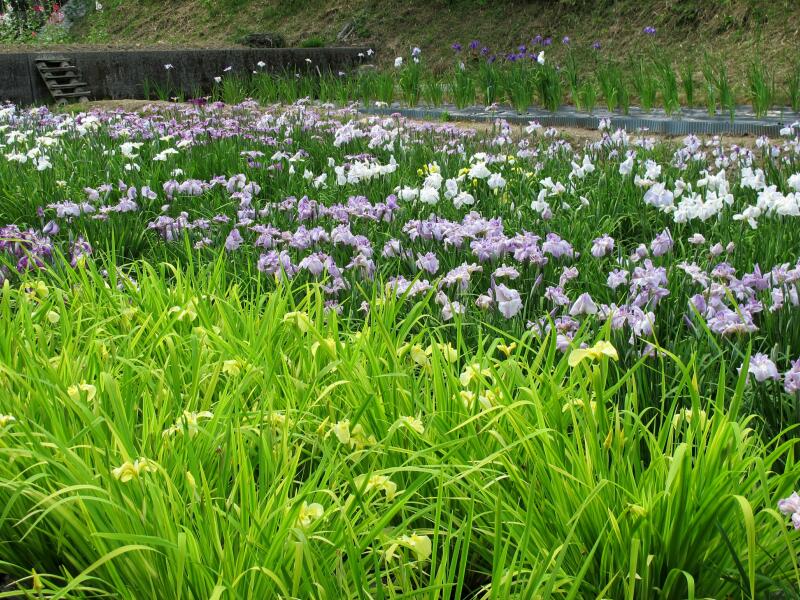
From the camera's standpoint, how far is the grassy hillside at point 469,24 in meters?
11.4

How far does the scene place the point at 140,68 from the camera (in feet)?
40.1

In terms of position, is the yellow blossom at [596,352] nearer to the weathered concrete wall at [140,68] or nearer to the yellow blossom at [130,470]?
the yellow blossom at [130,470]

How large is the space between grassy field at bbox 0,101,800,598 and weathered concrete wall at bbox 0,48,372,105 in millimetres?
8443

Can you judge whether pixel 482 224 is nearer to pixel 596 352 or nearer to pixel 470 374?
pixel 470 374

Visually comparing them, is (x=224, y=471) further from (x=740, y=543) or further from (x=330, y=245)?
(x=330, y=245)

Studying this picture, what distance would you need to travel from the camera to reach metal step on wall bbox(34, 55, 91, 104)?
11164 millimetres

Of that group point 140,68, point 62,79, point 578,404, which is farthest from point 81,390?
point 140,68

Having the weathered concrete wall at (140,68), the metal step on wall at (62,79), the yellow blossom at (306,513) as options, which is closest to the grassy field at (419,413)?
the yellow blossom at (306,513)

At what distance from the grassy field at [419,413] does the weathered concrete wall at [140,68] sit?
8443mm

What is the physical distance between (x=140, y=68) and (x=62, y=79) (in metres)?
1.17

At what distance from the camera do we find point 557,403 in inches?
71.7

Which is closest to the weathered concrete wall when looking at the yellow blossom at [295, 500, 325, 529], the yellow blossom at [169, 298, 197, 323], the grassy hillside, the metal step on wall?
Result: the metal step on wall

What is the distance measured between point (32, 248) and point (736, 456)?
3032mm

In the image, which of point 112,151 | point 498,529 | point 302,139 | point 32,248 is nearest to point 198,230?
point 32,248
